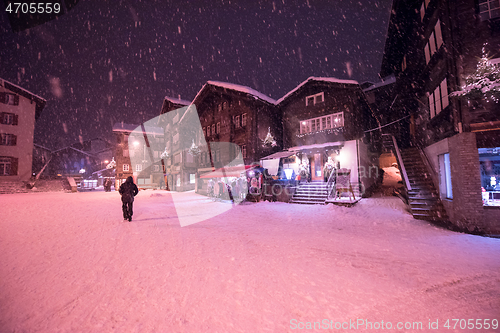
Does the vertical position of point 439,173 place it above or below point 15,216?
above

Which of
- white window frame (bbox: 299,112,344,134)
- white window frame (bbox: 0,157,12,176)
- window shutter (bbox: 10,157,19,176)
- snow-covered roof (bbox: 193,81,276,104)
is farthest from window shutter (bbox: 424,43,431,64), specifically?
white window frame (bbox: 0,157,12,176)

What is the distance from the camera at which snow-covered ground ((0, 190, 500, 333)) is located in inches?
117

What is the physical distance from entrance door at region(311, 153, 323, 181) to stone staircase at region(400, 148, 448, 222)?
6.46 m

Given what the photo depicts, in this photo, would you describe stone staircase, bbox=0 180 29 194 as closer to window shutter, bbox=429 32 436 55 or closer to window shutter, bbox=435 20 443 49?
window shutter, bbox=435 20 443 49

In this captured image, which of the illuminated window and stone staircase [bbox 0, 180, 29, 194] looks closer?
stone staircase [bbox 0, 180, 29, 194]

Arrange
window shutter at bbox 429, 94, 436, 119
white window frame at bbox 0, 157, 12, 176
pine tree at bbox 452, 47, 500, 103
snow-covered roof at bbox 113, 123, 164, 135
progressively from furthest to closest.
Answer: snow-covered roof at bbox 113, 123, 164, 135 < white window frame at bbox 0, 157, 12, 176 < window shutter at bbox 429, 94, 436, 119 < pine tree at bbox 452, 47, 500, 103

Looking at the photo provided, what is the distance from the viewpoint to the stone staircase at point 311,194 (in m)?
14.5

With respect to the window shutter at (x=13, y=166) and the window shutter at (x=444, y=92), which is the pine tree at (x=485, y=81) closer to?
the window shutter at (x=444, y=92)

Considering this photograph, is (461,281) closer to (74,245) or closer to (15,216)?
(74,245)

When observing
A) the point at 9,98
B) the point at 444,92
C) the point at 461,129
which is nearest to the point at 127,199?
the point at 461,129

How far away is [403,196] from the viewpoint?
11.9 metres

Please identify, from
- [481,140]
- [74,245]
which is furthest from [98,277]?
[481,140]

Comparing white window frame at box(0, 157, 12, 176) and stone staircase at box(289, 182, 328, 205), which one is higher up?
white window frame at box(0, 157, 12, 176)

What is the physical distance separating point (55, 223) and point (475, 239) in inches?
605
